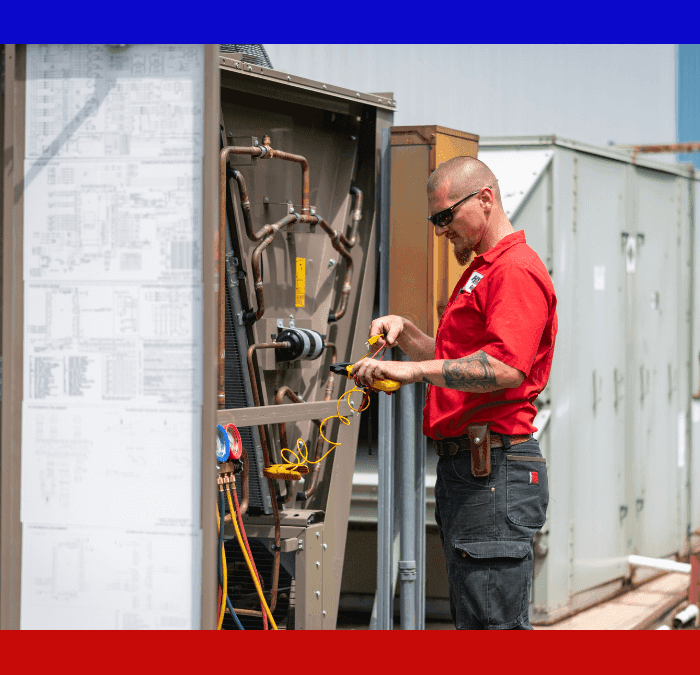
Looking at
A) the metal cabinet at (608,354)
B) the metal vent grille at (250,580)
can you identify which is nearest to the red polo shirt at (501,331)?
the metal vent grille at (250,580)

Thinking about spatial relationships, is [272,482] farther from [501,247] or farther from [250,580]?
[501,247]

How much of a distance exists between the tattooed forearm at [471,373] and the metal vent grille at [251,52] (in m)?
1.72

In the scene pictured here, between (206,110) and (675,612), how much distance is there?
4.70 metres

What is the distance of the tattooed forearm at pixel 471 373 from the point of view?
8.65ft

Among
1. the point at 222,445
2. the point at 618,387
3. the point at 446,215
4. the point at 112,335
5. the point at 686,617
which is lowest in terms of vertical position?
the point at 686,617

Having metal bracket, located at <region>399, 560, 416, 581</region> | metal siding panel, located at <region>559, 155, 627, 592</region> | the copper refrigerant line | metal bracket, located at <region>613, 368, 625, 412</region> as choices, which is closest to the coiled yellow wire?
the copper refrigerant line

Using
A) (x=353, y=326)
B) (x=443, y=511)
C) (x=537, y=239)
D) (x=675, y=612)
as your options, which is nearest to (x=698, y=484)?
(x=675, y=612)

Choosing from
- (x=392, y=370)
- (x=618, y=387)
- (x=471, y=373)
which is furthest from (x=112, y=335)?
(x=618, y=387)

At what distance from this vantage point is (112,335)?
227cm

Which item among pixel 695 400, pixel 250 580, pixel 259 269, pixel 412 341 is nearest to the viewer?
pixel 412 341

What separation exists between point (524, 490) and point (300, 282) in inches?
56.2

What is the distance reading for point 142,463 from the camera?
7.42 ft

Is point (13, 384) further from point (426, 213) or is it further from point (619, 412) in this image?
point (619, 412)

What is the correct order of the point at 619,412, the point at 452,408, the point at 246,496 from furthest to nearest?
the point at 619,412
the point at 246,496
the point at 452,408
